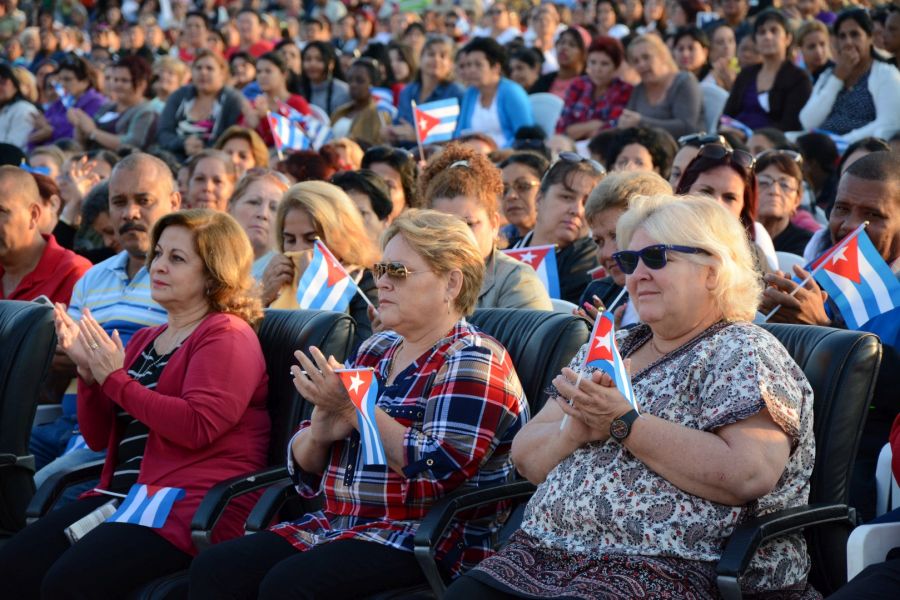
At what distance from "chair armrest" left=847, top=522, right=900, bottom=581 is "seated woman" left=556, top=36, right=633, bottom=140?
790 centimetres

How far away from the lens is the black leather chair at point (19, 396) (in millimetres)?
5301

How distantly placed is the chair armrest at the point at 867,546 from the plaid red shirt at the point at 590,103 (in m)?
7.99

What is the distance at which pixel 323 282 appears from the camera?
5695mm

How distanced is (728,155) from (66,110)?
11702 millimetres

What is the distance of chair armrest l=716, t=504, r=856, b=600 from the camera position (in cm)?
327

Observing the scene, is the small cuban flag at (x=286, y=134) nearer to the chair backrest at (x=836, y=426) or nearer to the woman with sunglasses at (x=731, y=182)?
the woman with sunglasses at (x=731, y=182)

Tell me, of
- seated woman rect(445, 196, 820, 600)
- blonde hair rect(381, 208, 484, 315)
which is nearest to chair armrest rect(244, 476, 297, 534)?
blonde hair rect(381, 208, 484, 315)

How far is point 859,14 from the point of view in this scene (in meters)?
10.2

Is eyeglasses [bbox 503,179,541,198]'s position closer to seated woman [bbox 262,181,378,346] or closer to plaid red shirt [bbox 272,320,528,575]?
seated woman [bbox 262,181,378,346]

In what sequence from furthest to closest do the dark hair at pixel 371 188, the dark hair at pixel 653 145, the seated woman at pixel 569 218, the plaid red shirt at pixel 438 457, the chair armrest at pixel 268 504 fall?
the dark hair at pixel 653 145, the dark hair at pixel 371 188, the seated woman at pixel 569 218, the chair armrest at pixel 268 504, the plaid red shirt at pixel 438 457

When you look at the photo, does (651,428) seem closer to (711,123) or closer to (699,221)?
(699,221)

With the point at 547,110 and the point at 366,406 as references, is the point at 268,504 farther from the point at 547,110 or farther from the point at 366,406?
the point at 547,110

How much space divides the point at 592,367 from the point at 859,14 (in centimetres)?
769

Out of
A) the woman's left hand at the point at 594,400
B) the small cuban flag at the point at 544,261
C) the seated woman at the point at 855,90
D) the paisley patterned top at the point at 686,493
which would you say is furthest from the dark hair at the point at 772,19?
the woman's left hand at the point at 594,400
